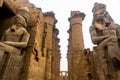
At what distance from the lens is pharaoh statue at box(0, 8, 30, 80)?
5.64 metres

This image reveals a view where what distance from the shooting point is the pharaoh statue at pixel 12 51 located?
18.5ft

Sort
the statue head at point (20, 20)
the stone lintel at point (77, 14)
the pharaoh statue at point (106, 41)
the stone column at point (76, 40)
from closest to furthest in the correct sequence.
Answer: the pharaoh statue at point (106, 41)
the statue head at point (20, 20)
the stone column at point (76, 40)
the stone lintel at point (77, 14)

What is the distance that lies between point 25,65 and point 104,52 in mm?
2723

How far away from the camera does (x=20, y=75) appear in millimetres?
6203

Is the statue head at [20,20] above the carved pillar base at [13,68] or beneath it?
above

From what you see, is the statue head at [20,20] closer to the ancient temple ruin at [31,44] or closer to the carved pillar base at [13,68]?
the ancient temple ruin at [31,44]

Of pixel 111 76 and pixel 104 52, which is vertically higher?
pixel 104 52

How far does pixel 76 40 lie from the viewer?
13578mm

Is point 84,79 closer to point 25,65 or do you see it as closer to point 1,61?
point 25,65

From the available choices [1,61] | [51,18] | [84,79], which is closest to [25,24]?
[1,61]

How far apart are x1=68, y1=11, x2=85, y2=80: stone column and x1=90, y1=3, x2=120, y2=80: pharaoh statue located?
156 inches

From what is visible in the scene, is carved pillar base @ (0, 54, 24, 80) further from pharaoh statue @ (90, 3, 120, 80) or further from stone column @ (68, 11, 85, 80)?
stone column @ (68, 11, 85, 80)

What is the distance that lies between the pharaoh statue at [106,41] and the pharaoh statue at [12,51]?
8.69 ft

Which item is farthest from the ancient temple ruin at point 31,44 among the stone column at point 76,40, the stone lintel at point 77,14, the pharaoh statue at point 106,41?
the stone lintel at point 77,14
